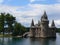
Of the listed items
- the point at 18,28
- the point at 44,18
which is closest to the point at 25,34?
the point at 18,28

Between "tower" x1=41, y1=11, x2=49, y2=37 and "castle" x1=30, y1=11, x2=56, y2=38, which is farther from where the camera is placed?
"castle" x1=30, y1=11, x2=56, y2=38

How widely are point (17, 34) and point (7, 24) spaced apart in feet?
23.9

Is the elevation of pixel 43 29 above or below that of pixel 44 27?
below

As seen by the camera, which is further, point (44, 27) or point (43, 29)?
point (43, 29)

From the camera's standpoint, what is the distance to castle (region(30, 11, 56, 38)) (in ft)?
374

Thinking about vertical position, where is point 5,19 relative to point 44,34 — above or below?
above

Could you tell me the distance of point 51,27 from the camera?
11894cm

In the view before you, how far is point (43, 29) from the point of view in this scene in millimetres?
113875

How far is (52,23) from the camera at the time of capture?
121 meters

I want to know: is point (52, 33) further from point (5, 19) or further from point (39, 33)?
point (5, 19)

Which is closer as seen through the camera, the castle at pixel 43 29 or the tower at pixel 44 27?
the tower at pixel 44 27

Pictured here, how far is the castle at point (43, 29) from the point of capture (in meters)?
114

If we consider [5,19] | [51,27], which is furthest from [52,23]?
[5,19]

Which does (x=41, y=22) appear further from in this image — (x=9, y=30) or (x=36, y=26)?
(x=9, y=30)
